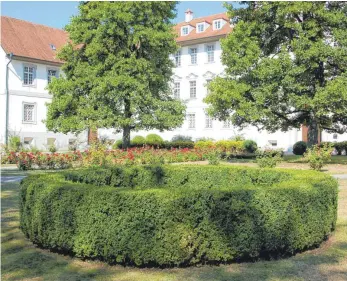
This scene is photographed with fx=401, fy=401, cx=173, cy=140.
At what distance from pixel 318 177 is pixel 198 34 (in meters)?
33.0

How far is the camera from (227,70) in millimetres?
20875

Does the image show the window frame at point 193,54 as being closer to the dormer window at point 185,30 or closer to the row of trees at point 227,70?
the dormer window at point 185,30

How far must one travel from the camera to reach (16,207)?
29.8ft

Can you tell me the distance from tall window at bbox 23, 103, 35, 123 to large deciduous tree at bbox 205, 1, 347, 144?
19.1 m

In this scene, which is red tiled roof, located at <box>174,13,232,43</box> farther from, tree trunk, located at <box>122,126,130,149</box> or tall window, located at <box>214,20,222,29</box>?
tree trunk, located at <box>122,126,130,149</box>

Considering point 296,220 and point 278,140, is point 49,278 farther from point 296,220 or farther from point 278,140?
point 278,140

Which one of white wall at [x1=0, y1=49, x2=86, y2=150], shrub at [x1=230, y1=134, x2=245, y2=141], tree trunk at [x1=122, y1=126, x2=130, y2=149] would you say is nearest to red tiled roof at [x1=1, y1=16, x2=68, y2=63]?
white wall at [x1=0, y1=49, x2=86, y2=150]

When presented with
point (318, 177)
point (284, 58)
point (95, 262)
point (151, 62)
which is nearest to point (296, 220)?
point (318, 177)

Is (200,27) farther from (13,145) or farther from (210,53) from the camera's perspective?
(13,145)

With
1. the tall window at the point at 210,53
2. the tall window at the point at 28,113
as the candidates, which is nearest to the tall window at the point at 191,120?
the tall window at the point at 210,53

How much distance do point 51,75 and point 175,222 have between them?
111ft

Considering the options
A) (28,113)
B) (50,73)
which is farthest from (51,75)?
(28,113)

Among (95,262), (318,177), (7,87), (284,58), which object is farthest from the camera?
(7,87)

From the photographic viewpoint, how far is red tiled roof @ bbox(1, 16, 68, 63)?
33.1 m
